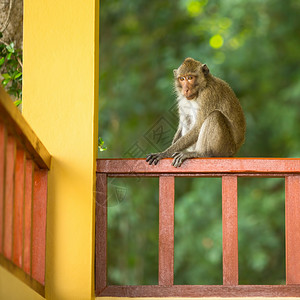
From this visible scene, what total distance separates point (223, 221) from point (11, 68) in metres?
1.76

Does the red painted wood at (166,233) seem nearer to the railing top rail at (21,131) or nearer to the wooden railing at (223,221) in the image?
the wooden railing at (223,221)

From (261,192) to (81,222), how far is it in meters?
6.02

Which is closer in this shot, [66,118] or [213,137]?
[66,118]

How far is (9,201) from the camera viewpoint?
262cm

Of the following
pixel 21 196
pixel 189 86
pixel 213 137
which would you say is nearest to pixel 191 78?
pixel 189 86

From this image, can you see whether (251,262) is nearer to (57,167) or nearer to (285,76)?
(285,76)

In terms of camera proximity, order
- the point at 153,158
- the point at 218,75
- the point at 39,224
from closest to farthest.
A: 1. the point at 39,224
2. the point at 153,158
3. the point at 218,75

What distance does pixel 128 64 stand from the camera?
31.3ft

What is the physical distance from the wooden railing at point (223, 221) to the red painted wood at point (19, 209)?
0.70 m

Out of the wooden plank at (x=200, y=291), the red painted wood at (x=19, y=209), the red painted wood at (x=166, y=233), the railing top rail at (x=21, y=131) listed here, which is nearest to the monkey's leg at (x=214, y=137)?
the red painted wood at (x=166, y=233)

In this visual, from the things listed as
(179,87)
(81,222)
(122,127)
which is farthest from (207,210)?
(81,222)

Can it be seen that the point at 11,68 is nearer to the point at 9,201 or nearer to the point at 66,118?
the point at 66,118

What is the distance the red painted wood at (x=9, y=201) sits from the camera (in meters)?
2.57

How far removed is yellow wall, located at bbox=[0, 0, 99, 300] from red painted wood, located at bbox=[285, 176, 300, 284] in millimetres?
966
